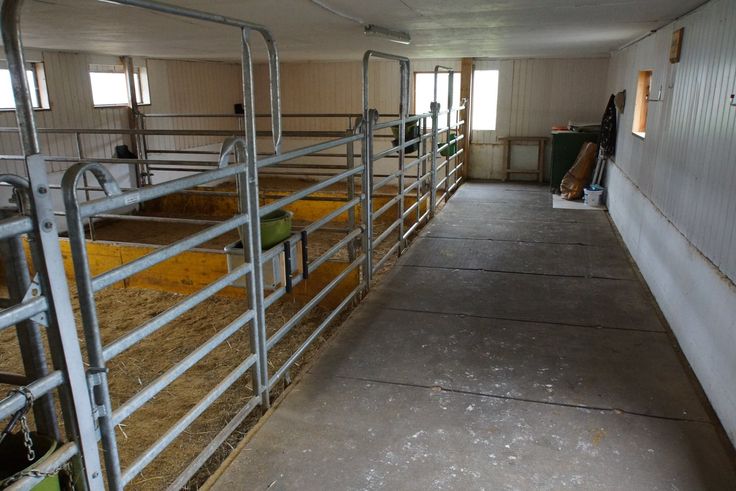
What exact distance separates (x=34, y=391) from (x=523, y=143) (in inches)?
348

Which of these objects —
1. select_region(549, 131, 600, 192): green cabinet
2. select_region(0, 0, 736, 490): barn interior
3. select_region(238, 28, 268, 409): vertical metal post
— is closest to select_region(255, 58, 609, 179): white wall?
select_region(549, 131, 600, 192): green cabinet

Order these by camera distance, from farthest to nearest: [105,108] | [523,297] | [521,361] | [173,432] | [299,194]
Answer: [105,108] → [523,297] → [521,361] → [299,194] → [173,432]

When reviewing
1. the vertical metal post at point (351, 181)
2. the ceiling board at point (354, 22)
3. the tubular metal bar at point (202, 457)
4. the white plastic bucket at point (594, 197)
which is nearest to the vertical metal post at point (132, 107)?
the ceiling board at point (354, 22)

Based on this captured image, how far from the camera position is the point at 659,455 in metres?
2.19

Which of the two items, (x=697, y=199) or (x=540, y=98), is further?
(x=540, y=98)

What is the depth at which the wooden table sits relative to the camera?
9.05 meters

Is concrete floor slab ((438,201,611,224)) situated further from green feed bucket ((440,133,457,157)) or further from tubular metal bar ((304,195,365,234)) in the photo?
tubular metal bar ((304,195,365,234))

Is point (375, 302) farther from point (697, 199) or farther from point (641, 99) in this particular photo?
point (641, 99)

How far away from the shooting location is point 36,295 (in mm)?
1308

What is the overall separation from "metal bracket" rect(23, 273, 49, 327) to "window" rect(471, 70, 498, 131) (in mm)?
8726

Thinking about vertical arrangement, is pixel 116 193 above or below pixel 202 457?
above

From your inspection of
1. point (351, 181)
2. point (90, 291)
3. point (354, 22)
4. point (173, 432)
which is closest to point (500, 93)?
point (354, 22)

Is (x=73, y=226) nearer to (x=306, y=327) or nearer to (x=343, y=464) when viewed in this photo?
(x=343, y=464)

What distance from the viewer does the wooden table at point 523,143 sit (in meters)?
9.05
